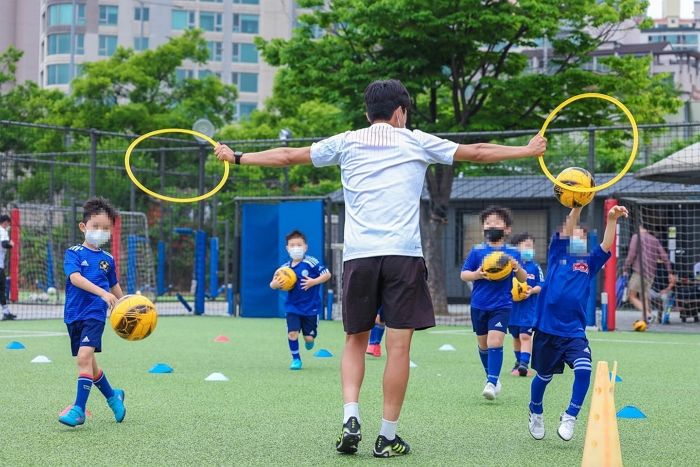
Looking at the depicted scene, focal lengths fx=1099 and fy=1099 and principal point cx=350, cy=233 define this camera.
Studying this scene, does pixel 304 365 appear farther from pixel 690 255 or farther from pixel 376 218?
pixel 690 255

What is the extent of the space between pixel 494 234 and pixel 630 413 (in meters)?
2.11

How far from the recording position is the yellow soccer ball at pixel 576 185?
6.61 meters

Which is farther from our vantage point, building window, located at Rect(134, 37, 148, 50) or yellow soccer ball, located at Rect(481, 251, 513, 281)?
building window, located at Rect(134, 37, 148, 50)

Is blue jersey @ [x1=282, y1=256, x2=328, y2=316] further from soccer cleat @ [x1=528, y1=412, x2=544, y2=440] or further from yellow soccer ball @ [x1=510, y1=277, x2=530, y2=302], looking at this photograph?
soccer cleat @ [x1=528, y1=412, x2=544, y2=440]

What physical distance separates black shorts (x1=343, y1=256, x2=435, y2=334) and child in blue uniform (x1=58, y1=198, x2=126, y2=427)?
6.19 feet

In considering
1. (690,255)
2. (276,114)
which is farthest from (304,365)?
(276,114)

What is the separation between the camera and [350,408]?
237 inches

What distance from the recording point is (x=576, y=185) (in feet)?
21.8

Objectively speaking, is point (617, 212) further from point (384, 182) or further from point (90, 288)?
point (90, 288)

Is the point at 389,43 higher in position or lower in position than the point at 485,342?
higher

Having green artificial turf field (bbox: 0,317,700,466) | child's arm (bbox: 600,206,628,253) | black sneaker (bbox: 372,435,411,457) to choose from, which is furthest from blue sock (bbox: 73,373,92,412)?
child's arm (bbox: 600,206,628,253)

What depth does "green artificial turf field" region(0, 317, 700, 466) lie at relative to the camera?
6.07 metres

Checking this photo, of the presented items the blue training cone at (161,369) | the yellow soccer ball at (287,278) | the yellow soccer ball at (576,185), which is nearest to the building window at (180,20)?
the yellow soccer ball at (287,278)

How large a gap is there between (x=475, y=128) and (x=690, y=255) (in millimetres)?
5001
